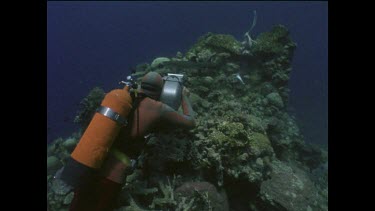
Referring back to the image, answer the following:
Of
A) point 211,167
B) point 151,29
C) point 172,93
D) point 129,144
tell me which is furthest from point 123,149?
point 151,29

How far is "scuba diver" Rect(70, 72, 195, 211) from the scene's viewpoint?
166 inches

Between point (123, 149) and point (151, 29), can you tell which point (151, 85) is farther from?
point (151, 29)

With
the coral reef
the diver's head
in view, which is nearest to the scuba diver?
the diver's head

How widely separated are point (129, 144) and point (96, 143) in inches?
24.9

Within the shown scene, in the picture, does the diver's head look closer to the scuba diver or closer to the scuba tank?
the scuba diver

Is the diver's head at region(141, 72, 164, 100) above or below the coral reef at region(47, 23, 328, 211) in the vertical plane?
above

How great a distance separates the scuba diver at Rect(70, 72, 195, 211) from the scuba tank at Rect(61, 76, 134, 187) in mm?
206

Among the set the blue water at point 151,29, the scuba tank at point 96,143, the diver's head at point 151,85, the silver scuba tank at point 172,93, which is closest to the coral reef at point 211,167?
the silver scuba tank at point 172,93

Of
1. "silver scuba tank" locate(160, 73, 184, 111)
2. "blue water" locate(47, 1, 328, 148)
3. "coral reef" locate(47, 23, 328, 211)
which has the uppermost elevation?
"blue water" locate(47, 1, 328, 148)

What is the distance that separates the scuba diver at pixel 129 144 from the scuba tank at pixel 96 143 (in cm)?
21

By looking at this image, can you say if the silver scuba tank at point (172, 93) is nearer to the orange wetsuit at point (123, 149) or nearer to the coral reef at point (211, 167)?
the orange wetsuit at point (123, 149)

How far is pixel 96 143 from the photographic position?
4055mm
